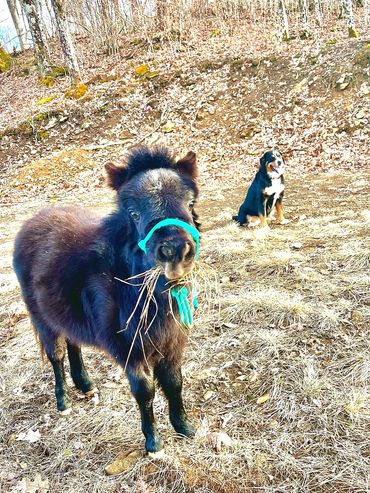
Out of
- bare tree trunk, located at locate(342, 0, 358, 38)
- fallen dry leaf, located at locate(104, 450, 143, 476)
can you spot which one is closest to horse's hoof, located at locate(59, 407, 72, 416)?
fallen dry leaf, located at locate(104, 450, 143, 476)

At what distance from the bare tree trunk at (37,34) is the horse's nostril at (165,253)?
2101 centimetres

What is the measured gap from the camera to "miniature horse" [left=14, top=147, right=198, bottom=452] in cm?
198

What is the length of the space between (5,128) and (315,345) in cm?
1690

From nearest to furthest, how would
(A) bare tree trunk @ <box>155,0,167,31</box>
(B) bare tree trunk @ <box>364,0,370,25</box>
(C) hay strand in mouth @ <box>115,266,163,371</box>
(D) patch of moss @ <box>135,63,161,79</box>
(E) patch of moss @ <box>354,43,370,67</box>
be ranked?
(C) hay strand in mouth @ <box>115,266,163,371</box>
(E) patch of moss @ <box>354,43,370,67</box>
(D) patch of moss @ <box>135,63,161,79</box>
(B) bare tree trunk @ <box>364,0,370,25</box>
(A) bare tree trunk @ <box>155,0,167,31</box>

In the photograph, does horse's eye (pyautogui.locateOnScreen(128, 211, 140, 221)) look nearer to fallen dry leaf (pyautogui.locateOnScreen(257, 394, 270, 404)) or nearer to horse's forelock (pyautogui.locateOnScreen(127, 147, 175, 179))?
horse's forelock (pyautogui.locateOnScreen(127, 147, 175, 179))

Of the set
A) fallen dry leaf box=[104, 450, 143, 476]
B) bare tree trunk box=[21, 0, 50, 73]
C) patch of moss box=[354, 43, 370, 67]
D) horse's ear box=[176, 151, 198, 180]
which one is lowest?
fallen dry leaf box=[104, 450, 143, 476]

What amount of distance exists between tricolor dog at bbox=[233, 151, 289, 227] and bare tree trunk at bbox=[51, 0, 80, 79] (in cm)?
1450

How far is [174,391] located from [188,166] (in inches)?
61.6

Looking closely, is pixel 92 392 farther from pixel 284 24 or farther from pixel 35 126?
pixel 284 24

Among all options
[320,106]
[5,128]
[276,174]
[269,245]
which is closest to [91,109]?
[5,128]

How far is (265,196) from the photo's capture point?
6777mm

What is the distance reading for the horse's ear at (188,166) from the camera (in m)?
2.33

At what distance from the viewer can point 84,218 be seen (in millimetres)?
3197

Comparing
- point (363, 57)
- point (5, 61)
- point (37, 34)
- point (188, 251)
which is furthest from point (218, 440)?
point (5, 61)
